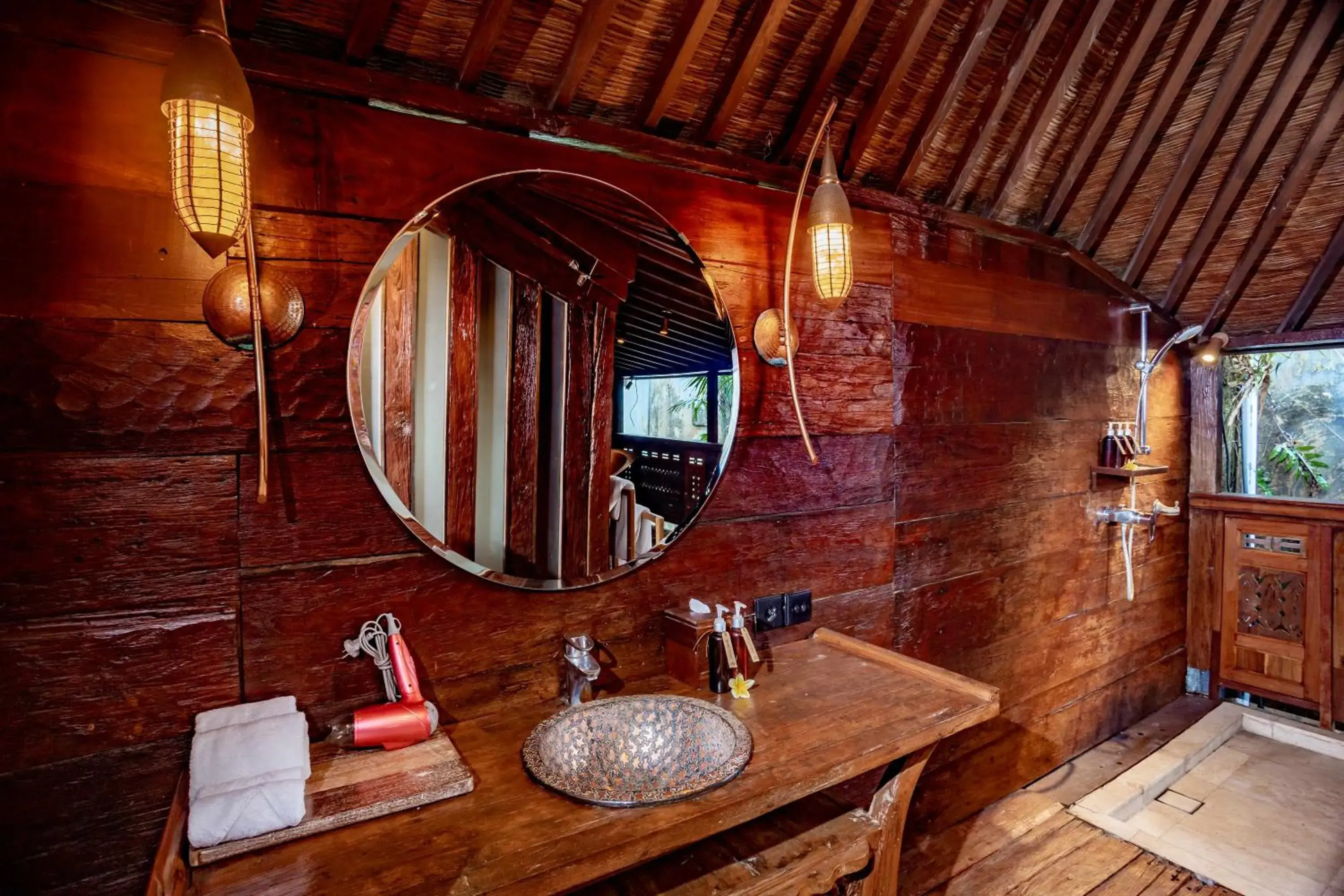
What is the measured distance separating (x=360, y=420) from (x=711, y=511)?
0.91m

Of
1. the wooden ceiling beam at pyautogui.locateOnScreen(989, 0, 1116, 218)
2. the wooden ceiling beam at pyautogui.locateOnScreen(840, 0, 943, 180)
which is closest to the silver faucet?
the wooden ceiling beam at pyautogui.locateOnScreen(840, 0, 943, 180)

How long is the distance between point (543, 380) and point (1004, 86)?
1733mm

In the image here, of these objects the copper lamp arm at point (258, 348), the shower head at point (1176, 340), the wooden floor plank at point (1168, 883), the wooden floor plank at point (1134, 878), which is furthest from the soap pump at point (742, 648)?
the shower head at point (1176, 340)

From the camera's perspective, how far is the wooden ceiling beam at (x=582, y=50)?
1.52 metres

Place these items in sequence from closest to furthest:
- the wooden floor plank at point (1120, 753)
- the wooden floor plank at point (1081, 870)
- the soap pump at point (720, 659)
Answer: the soap pump at point (720, 659) < the wooden floor plank at point (1081, 870) < the wooden floor plank at point (1120, 753)

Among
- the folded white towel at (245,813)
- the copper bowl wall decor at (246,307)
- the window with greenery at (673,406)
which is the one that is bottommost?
the folded white towel at (245,813)

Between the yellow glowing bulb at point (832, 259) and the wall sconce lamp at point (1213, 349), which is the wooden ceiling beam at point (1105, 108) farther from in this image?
the yellow glowing bulb at point (832, 259)

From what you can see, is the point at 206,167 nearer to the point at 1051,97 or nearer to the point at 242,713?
the point at 242,713

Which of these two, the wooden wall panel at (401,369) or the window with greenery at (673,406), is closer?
the wooden wall panel at (401,369)

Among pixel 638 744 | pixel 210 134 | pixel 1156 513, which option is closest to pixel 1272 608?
pixel 1156 513

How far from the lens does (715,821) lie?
1155 millimetres

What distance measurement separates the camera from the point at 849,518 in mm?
2166

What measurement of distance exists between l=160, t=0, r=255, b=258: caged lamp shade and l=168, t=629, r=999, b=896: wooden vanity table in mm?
944

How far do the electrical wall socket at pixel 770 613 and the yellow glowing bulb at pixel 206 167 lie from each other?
1.48 metres
